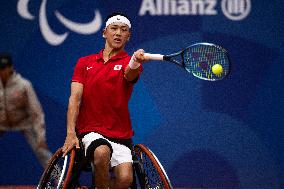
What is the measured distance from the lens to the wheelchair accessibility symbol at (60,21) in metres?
6.75

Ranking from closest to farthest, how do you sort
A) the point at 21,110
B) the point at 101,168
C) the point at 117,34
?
the point at 101,168 < the point at 117,34 < the point at 21,110

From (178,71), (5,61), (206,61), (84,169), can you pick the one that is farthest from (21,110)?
(206,61)

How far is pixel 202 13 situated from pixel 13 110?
179 centimetres

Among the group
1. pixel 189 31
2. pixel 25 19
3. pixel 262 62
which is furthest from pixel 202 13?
pixel 25 19

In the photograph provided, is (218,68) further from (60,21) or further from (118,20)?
(60,21)

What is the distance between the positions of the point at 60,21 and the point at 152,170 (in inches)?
103

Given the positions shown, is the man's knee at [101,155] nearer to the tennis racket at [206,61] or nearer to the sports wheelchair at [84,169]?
the sports wheelchair at [84,169]

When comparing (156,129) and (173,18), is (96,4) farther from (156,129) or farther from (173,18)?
(156,129)

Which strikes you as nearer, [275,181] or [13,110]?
[13,110]

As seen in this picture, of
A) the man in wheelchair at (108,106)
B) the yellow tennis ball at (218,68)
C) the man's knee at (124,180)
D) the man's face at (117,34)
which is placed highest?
the man's face at (117,34)

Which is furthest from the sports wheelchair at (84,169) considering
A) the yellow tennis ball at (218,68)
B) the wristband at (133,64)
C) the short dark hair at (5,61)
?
the short dark hair at (5,61)

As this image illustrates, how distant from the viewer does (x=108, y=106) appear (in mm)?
4602

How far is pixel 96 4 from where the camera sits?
676 cm

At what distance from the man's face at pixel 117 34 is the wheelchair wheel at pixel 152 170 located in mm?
636
